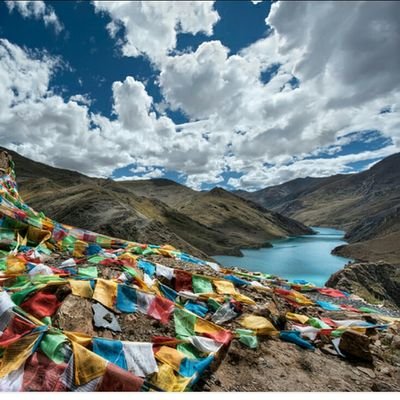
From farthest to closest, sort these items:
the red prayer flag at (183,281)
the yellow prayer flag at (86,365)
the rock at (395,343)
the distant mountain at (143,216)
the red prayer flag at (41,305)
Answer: the distant mountain at (143,216) < the red prayer flag at (183,281) < the rock at (395,343) < the red prayer flag at (41,305) < the yellow prayer flag at (86,365)

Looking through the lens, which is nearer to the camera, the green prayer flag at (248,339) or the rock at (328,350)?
the green prayer flag at (248,339)

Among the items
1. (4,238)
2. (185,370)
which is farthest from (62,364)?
(4,238)

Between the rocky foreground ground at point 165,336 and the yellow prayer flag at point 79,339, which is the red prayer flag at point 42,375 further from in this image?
the yellow prayer flag at point 79,339

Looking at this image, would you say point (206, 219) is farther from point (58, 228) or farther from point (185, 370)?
point (185, 370)

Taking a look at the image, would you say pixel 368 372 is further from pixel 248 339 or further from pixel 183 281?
pixel 183 281

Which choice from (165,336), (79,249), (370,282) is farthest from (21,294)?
(370,282)

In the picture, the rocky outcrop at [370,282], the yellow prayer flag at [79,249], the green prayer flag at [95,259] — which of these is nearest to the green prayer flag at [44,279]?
the green prayer flag at [95,259]

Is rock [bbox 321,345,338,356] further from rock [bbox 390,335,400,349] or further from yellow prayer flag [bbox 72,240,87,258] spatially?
yellow prayer flag [bbox 72,240,87,258]
